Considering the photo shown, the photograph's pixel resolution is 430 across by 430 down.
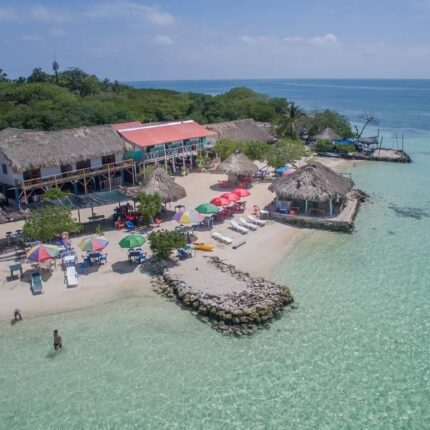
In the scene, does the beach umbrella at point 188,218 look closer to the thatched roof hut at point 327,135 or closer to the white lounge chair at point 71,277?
the white lounge chair at point 71,277

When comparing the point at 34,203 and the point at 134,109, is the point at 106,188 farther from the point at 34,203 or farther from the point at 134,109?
the point at 134,109

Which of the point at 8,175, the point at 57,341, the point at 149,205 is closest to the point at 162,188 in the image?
the point at 149,205

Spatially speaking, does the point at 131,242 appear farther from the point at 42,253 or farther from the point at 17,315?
the point at 17,315

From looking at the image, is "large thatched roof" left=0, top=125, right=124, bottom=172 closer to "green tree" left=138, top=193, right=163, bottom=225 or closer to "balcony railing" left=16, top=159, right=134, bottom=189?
"balcony railing" left=16, top=159, right=134, bottom=189

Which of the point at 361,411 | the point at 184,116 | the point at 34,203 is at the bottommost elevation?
the point at 361,411

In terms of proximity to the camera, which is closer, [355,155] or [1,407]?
[1,407]

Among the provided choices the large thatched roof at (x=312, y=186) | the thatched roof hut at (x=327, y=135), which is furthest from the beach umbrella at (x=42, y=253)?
the thatched roof hut at (x=327, y=135)

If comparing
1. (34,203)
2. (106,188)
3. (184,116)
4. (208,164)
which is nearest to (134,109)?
(184,116)

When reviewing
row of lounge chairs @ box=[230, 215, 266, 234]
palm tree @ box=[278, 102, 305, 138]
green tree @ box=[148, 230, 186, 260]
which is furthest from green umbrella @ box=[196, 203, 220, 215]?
palm tree @ box=[278, 102, 305, 138]
